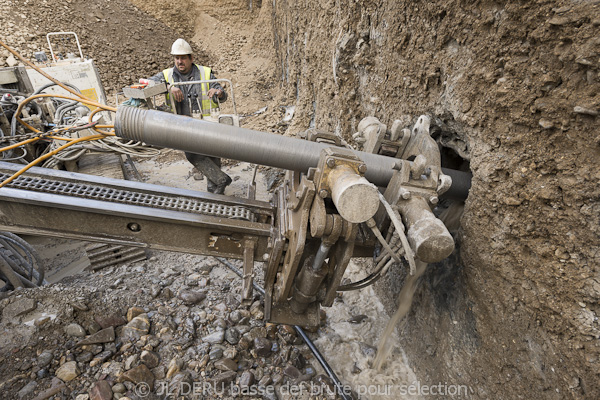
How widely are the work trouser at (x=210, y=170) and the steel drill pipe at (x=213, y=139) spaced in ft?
9.43

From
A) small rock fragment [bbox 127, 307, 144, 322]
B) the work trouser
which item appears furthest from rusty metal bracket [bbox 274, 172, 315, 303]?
the work trouser

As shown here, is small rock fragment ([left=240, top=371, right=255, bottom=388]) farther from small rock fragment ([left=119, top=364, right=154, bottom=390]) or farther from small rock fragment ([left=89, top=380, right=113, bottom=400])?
small rock fragment ([left=89, top=380, right=113, bottom=400])

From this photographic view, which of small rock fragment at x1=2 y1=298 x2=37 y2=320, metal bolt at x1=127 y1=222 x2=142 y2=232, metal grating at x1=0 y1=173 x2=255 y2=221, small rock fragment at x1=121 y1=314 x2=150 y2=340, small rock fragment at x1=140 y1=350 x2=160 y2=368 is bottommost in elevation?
small rock fragment at x1=140 y1=350 x2=160 y2=368

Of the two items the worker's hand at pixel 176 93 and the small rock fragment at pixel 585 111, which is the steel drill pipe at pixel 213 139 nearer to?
the small rock fragment at pixel 585 111

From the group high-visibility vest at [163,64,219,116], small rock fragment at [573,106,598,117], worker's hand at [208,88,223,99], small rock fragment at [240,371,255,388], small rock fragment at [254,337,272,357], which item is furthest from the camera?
high-visibility vest at [163,64,219,116]

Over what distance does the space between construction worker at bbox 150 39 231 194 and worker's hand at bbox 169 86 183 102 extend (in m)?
0.01

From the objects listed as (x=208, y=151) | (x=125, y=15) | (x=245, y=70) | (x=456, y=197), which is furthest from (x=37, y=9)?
(x=456, y=197)

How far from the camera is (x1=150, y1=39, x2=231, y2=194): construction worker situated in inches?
178

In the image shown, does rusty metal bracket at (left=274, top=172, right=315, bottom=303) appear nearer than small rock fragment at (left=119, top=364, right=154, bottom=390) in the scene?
Yes

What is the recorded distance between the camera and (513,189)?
62.1 inches

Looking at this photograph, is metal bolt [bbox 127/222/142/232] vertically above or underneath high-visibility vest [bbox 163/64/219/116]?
underneath

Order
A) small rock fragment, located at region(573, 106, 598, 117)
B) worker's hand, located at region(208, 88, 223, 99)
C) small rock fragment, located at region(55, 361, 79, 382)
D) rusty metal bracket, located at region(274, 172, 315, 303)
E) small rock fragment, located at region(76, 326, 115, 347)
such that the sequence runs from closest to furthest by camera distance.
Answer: small rock fragment, located at region(573, 106, 598, 117)
rusty metal bracket, located at region(274, 172, 315, 303)
small rock fragment, located at region(55, 361, 79, 382)
small rock fragment, located at region(76, 326, 115, 347)
worker's hand, located at region(208, 88, 223, 99)

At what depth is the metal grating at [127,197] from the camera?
209cm

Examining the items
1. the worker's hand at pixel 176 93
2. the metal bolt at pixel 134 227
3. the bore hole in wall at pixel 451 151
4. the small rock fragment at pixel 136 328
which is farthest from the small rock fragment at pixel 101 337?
the worker's hand at pixel 176 93
